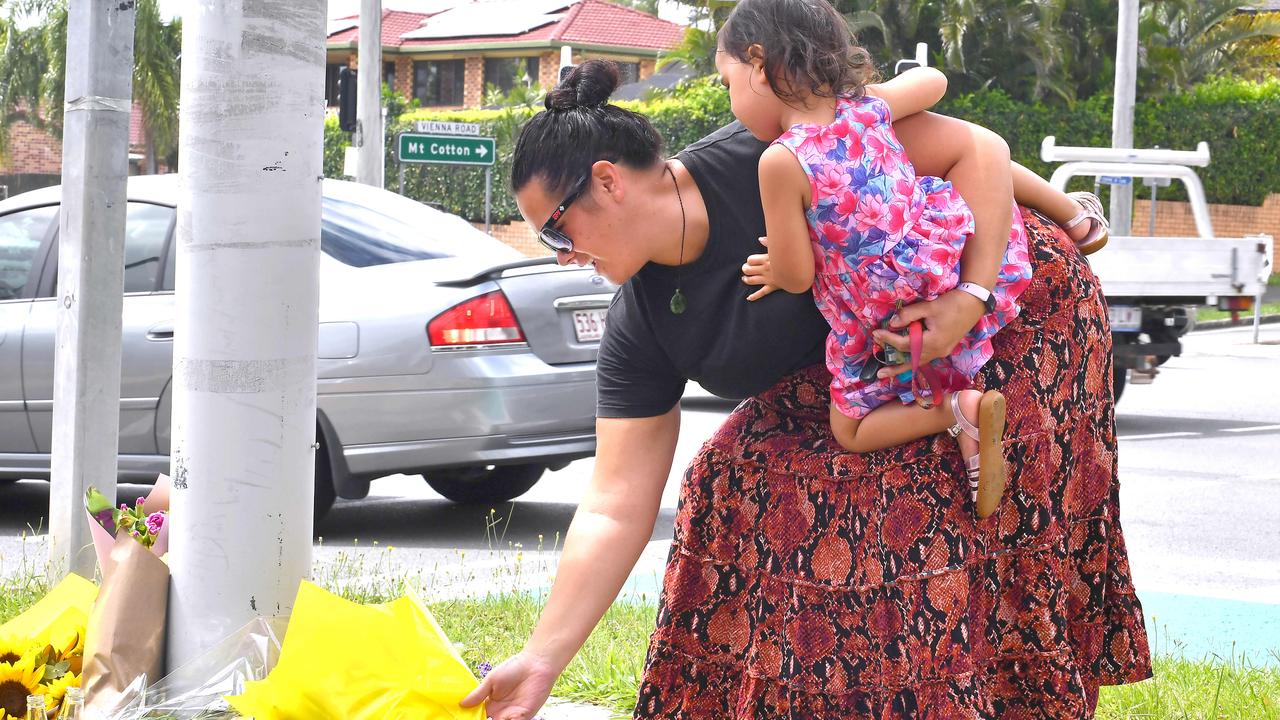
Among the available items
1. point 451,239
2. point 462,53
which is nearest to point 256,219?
point 451,239

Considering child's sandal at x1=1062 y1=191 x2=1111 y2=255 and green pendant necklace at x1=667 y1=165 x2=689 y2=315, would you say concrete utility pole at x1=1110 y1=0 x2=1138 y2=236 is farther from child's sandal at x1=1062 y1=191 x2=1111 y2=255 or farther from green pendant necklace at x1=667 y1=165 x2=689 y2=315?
green pendant necklace at x1=667 y1=165 x2=689 y2=315

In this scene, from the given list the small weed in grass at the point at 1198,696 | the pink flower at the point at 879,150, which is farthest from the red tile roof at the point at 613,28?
the pink flower at the point at 879,150

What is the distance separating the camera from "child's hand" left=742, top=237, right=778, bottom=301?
89.7 inches

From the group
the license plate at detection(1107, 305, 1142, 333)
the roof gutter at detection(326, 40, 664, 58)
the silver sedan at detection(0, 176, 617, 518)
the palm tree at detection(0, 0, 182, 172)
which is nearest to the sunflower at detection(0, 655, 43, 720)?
the silver sedan at detection(0, 176, 617, 518)

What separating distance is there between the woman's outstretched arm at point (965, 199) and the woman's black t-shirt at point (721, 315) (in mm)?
184

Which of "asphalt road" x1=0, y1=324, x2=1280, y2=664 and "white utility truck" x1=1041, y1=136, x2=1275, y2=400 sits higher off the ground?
"white utility truck" x1=1041, y1=136, x2=1275, y2=400

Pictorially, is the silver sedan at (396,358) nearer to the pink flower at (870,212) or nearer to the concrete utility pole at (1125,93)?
the pink flower at (870,212)

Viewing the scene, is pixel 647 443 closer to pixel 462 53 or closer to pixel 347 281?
pixel 347 281

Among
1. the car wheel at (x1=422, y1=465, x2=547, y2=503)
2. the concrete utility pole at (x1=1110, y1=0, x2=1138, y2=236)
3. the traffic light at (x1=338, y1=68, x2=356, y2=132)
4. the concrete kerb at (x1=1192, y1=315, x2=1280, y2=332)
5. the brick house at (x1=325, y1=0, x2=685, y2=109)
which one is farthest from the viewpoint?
the brick house at (x1=325, y1=0, x2=685, y2=109)

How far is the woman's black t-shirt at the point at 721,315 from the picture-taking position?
7.71 ft

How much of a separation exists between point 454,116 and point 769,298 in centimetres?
3749

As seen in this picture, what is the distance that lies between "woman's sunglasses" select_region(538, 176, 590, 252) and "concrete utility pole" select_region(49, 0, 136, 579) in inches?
85.6

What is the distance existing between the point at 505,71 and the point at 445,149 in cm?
3499

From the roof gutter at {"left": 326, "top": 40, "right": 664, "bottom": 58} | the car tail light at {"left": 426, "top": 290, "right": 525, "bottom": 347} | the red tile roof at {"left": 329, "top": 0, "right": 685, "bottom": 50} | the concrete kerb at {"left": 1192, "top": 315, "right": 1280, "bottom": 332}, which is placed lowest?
the concrete kerb at {"left": 1192, "top": 315, "right": 1280, "bottom": 332}
